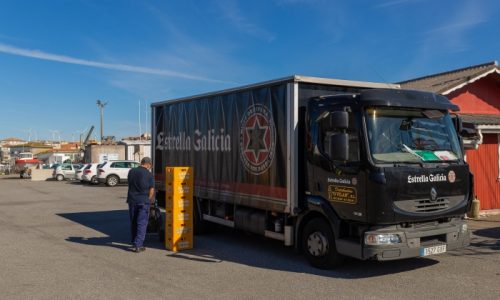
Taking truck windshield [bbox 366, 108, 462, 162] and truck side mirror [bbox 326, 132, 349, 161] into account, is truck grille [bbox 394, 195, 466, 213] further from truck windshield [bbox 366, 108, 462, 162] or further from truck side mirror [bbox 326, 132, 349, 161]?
truck side mirror [bbox 326, 132, 349, 161]

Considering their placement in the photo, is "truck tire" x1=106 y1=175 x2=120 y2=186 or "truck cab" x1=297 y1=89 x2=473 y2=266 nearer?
"truck cab" x1=297 y1=89 x2=473 y2=266

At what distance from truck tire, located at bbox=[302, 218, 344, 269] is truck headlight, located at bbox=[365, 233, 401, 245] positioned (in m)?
0.69

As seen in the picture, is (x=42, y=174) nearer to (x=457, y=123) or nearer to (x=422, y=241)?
(x=457, y=123)

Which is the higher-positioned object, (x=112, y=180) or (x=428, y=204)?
(x=428, y=204)

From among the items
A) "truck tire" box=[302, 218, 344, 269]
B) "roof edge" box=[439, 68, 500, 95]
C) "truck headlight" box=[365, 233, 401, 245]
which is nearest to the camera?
"truck headlight" box=[365, 233, 401, 245]

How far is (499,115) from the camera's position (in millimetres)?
15844

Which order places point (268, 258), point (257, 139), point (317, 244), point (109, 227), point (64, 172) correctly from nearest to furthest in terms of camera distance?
point (317, 244), point (268, 258), point (257, 139), point (109, 227), point (64, 172)

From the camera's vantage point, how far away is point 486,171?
14258 millimetres

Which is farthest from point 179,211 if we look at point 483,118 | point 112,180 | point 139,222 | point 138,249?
point 112,180

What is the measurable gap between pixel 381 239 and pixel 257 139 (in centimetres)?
298

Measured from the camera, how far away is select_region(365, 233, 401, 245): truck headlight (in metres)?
6.71

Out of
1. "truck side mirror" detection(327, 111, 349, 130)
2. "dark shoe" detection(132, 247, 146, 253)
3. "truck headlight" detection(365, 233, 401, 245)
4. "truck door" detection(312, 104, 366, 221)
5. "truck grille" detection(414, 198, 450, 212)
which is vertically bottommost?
"dark shoe" detection(132, 247, 146, 253)

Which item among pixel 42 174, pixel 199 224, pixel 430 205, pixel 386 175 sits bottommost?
pixel 199 224

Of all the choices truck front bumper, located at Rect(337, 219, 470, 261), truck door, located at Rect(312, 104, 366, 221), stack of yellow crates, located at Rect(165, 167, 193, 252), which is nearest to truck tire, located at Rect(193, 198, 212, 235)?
stack of yellow crates, located at Rect(165, 167, 193, 252)
